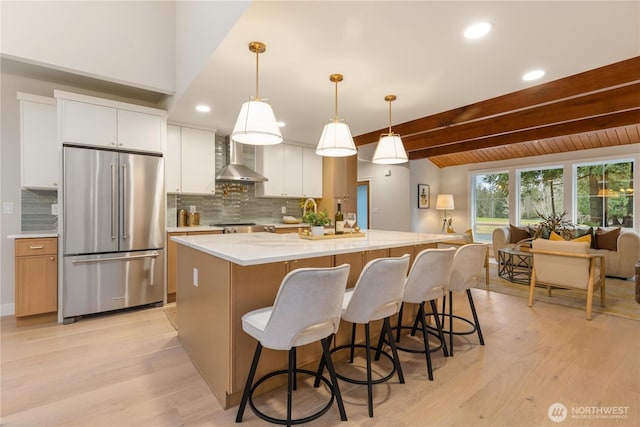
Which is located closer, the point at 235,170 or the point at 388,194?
the point at 235,170

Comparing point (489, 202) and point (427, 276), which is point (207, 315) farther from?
point (489, 202)

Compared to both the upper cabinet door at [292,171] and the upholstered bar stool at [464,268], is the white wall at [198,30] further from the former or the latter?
the upholstered bar stool at [464,268]

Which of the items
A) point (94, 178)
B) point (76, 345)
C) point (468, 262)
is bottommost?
point (76, 345)

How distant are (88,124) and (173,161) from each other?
40.8 inches

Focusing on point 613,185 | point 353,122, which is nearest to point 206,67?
point 353,122

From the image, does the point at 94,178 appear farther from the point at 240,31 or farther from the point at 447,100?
the point at 447,100

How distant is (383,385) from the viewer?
203 cm

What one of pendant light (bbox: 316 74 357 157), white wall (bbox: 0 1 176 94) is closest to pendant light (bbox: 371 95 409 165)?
pendant light (bbox: 316 74 357 157)

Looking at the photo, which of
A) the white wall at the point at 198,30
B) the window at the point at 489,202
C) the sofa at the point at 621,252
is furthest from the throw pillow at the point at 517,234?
the white wall at the point at 198,30

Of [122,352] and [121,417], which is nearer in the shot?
[121,417]

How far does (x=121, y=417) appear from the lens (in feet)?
5.66

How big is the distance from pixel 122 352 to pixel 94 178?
6.27 ft

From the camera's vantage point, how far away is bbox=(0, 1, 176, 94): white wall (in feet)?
A: 9.39

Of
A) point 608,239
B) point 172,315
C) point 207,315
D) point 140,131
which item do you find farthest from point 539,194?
point 140,131
